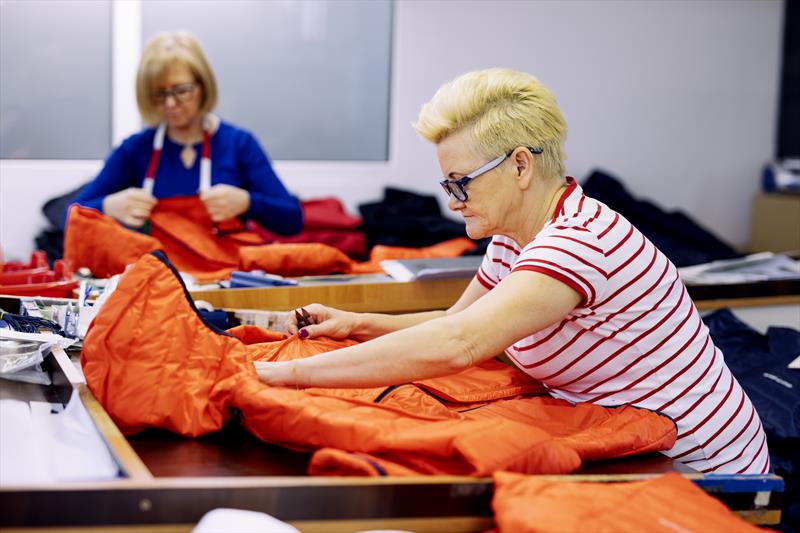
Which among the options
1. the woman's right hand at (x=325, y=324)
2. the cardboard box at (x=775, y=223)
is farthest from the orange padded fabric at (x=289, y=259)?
the cardboard box at (x=775, y=223)

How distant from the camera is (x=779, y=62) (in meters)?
4.25

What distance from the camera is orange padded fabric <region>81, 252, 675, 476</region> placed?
115 centimetres

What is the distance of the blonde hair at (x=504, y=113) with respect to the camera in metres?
1.48

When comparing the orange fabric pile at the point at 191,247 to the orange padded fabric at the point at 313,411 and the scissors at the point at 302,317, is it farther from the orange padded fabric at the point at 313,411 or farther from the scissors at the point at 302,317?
the orange padded fabric at the point at 313,411

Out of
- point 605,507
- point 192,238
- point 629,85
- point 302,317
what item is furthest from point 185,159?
point 629,85

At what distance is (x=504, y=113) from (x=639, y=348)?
1.45ft

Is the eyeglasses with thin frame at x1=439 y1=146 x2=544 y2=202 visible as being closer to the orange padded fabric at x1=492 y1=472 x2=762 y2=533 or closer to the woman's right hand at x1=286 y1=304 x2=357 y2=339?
the woman's right hand at x1=286 y1=304 x2=357 y2=339

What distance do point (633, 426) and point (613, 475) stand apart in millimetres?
158

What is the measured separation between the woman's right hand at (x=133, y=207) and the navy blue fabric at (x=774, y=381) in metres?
1.66

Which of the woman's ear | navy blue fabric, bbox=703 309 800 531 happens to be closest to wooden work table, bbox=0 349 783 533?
the woman's ear

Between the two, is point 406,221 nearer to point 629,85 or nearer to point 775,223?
point 629,85

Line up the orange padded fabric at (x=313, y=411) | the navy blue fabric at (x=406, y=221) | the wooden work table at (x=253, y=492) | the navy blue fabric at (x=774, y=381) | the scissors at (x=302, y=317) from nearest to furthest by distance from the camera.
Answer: the wooden work table at (x=253, y=492) → the orange padded fabric at (x=313, y=411) → the scissors at (x=302, y=317) → the navy blue fabric at (x=774, y=381) → the navy blue fabric at (x=406, y=221)

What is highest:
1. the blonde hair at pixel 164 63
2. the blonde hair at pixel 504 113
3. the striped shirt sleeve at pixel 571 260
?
the blonde hair at pixel 164 63

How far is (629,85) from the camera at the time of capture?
13.3ft
